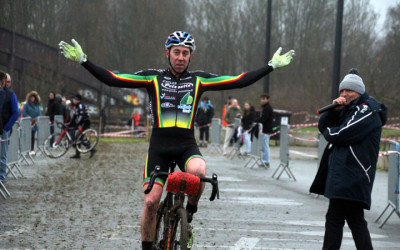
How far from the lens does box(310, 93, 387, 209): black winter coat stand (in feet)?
20.8

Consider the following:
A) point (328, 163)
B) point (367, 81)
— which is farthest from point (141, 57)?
point (328, 163)

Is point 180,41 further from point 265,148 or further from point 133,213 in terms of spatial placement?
point 265,148

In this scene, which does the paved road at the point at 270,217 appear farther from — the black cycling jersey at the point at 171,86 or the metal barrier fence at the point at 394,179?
the black cycling jersey at the point at 171,86

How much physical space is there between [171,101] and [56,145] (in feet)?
49.9

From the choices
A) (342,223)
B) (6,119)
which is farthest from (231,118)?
(342,223)

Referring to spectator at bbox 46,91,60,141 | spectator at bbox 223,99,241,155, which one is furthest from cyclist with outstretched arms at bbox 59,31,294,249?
spectator at bbox 46,91,60,141

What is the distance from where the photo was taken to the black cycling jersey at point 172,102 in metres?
6.17

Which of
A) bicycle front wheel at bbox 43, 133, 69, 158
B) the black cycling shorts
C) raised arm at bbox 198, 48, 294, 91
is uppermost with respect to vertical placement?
raised arm at bbox 198, 48, 294, 91

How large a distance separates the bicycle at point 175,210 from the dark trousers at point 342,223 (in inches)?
48.1

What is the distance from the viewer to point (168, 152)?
242 inches

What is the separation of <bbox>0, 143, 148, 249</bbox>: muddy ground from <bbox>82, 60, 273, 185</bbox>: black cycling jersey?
1.86m

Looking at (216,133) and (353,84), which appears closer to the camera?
(353,84)

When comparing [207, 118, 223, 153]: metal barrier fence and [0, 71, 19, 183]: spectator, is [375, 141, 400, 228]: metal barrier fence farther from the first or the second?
[207, 118, 223, 153]: metal barrier fence

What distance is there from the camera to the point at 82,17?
115ft
